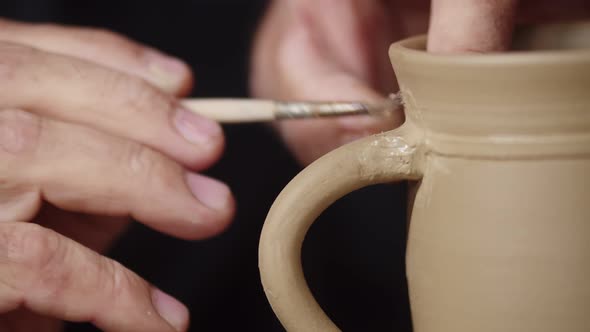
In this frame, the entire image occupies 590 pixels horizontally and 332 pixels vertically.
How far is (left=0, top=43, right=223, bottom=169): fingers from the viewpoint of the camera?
676 mm

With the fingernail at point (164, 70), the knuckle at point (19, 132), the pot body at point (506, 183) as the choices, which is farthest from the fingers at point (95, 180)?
the pot body at point (506, 183)

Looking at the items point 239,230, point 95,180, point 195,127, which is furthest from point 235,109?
point 239,230

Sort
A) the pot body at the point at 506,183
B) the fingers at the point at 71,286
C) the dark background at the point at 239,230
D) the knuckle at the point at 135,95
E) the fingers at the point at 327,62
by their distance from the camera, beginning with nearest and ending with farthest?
the pot body at the point at 506,183, the fingers at the point at 71,286, the knuckle at the point at 135,95, the fingers at the point at 327,62, the dark background at the point at 239,230

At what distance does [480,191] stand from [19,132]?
0.38m

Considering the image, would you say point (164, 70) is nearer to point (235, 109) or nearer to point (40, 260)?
point (235, 109)

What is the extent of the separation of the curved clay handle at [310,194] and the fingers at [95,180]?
0.18m

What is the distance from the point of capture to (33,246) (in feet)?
1.95

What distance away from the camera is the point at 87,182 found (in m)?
0.64

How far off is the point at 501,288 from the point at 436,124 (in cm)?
11

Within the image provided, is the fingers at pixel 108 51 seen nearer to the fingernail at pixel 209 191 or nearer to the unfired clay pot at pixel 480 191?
the fingernail at pixel 209 191

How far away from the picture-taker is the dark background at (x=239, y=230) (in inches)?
43.7

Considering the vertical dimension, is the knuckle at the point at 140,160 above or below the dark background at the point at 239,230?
above

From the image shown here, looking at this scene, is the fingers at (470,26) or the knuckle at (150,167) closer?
the fingers at (470,26)

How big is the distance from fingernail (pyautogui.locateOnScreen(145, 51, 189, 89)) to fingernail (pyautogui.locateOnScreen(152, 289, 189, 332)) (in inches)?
9.4
